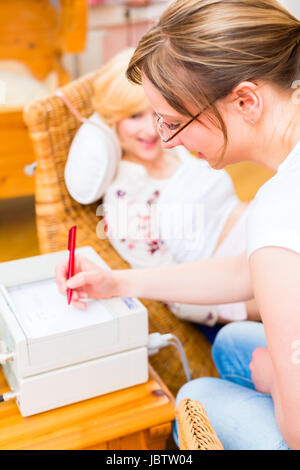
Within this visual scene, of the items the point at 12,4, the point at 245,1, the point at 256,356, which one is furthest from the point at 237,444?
the point at 12,4

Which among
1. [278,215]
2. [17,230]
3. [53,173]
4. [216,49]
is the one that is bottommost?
[17,230]

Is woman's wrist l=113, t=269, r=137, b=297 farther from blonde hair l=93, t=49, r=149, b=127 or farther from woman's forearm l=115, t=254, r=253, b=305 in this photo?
blonde hair l=93, t=49, r=149, b=127

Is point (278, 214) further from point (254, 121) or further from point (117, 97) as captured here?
point (117, 97)

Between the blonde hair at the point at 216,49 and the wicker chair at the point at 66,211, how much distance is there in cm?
43

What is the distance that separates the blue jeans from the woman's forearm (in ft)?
0.31

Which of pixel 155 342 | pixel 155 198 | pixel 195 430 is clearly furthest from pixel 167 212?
pixel 195 430

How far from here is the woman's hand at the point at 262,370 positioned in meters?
0.71

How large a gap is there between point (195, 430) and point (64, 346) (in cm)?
28

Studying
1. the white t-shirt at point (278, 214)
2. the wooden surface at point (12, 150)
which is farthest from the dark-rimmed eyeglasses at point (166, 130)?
the wooden surface at point (12, 150)

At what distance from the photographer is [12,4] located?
226 centimetres

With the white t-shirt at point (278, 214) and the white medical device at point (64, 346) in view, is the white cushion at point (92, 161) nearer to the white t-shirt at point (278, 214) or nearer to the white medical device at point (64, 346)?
the white medical device at point (64, 346)

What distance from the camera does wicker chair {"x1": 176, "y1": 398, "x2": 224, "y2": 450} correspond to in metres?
0.47

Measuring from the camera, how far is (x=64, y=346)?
72 centimetres

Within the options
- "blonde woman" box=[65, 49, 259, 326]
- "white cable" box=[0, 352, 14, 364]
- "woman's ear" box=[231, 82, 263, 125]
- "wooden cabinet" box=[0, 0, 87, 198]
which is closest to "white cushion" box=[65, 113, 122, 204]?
"blonde woman" box=[65, 49, 259, 326]
